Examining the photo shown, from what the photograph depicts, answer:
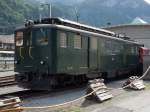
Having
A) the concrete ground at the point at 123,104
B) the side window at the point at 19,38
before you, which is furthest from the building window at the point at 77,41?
the concrete ground at the point at 123,104

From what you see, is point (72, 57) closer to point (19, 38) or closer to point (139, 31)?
point (19, 38)

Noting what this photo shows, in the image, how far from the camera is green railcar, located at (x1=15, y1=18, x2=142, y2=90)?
13516mm

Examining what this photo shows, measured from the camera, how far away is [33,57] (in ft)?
45.6

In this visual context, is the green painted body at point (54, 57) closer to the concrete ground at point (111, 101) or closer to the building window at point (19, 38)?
the building window at point (19, 38)

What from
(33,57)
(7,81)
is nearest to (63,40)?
(33,57)

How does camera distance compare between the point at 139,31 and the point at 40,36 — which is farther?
the point at 139,31

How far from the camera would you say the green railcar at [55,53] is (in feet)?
44.3

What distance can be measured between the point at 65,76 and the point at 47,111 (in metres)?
4.90

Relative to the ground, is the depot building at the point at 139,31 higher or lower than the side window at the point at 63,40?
higher

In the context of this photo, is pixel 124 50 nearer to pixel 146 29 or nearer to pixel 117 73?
pixel 117 73

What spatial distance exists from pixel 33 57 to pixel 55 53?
1.05m

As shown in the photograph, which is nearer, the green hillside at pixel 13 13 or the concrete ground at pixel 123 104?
Answer: the concrete ground at pixel 123 104

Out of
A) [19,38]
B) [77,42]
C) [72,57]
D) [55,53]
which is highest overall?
[19,38]

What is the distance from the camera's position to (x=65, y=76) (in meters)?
14.7
